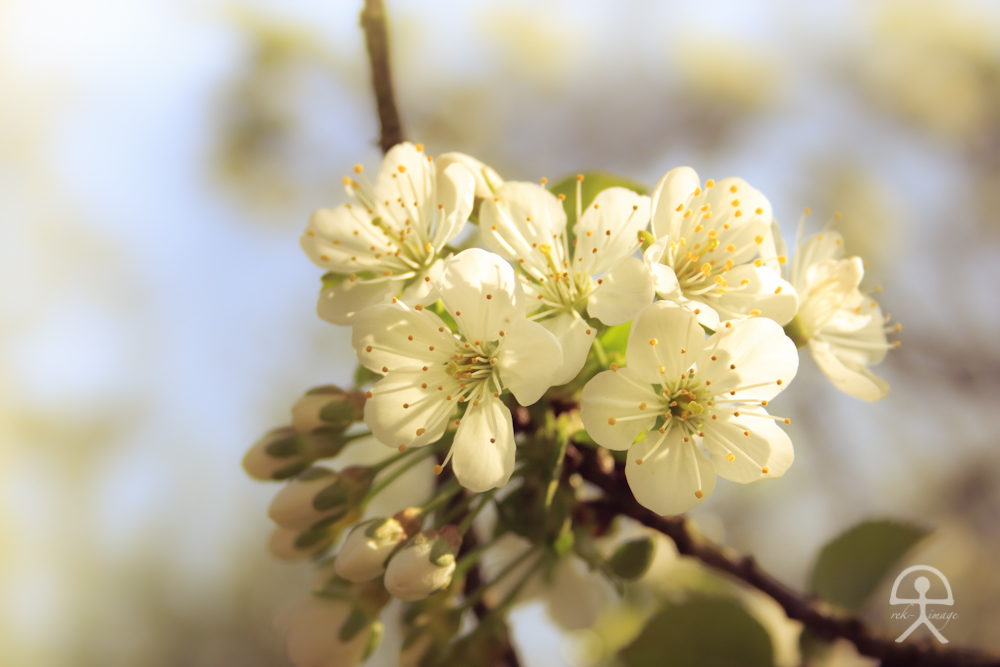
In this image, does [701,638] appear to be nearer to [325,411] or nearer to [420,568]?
[420,568]

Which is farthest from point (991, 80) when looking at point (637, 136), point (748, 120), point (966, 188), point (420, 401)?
point (420, 401)

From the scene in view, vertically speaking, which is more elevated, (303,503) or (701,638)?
(303,503)

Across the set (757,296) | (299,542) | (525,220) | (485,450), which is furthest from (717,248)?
(299,542)

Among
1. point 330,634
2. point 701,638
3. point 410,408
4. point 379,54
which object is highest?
point 379,54

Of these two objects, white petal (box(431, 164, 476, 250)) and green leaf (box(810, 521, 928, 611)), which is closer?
white petal (box(431, 164, 476, 250))

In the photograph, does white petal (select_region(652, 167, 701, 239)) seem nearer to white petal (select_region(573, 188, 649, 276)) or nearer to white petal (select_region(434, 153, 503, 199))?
white petal (select_region(573, 188, 649, 276))

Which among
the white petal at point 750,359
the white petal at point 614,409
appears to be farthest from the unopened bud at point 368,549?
the white petal at point 750,359

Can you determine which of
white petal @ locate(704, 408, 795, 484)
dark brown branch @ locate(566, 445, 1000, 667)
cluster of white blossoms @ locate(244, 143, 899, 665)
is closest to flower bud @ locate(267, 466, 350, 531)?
cluster of white blossoms @ locate(244, 143, 899, 665)
